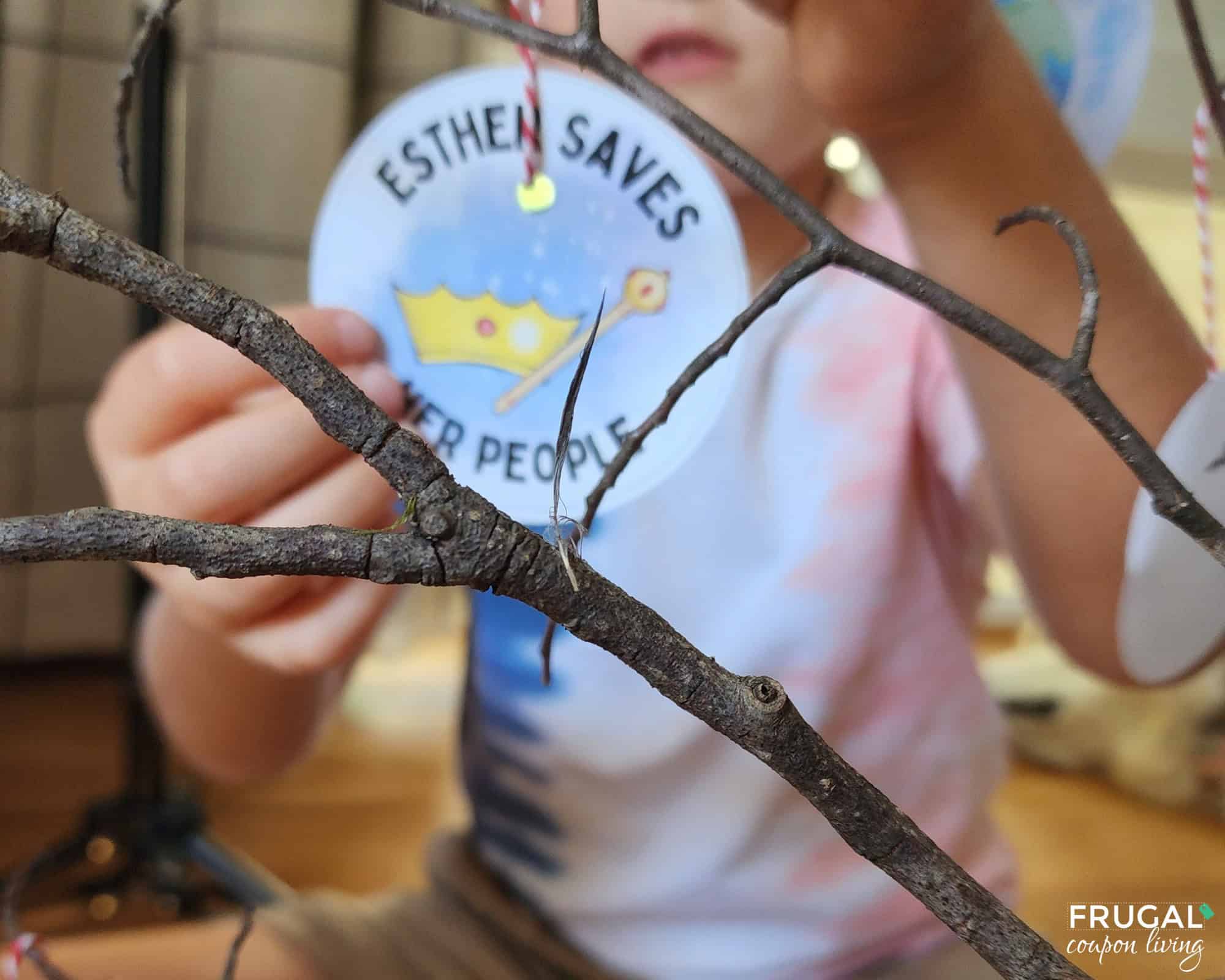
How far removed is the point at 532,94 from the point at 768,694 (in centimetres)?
17

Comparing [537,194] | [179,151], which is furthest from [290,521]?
[179,151]

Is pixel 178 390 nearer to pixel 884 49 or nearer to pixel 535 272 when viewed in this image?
pixel 535 272

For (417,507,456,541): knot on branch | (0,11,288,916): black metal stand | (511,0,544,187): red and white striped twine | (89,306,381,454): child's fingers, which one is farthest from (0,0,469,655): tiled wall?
(417,507,456,541): knot on branch

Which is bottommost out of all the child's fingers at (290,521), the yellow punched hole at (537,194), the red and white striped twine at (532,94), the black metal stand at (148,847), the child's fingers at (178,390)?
the black metal stand at (148,847)

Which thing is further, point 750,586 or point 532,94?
point 750,586

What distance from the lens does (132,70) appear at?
0.20m

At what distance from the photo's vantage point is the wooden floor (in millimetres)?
376

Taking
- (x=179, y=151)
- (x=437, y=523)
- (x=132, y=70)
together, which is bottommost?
(x=437, y=523)

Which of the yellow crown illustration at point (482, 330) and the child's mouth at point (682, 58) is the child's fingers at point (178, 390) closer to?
the yellow crown illustration at point (482, 330)

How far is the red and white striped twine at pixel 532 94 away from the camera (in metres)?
0.25

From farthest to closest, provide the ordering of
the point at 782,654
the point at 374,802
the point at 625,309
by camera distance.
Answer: the point at 374,802 → the point at 782,654 → the point at 625,309

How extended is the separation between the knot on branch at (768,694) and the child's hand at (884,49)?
16cm

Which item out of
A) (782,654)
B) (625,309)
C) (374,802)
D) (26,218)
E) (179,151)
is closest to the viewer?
(26,218)

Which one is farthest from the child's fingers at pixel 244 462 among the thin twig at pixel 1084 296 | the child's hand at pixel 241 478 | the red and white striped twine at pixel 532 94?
the thin twig at pixel 1084 296
